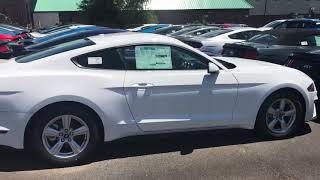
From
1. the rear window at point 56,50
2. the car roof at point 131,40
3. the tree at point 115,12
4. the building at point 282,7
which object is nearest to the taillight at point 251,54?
the car roof at point 131,40

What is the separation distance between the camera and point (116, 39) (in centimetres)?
566

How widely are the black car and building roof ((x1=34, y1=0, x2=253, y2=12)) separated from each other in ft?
133

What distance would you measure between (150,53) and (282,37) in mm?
5324

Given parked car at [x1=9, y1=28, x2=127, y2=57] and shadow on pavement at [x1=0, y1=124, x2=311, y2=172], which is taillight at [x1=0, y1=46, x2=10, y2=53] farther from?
shadow on pavement at [x1=0, y1=124, x2=311, y2=172]

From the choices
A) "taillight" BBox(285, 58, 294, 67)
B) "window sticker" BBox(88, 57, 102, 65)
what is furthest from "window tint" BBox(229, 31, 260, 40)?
"window sticker" BBox(88, 57, 102, 65)

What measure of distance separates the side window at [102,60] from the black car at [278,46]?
4579mm

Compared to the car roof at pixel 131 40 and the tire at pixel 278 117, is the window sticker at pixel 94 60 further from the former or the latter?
the tire at pixel 278 117

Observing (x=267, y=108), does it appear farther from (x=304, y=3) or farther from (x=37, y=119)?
(x=304, y=3)

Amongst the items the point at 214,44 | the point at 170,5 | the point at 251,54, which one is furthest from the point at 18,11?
the point at 251,54

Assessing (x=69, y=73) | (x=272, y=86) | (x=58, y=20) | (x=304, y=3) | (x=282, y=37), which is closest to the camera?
(x=69, y=73)

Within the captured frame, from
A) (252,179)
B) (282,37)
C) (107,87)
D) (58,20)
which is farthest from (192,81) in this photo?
(58,20)

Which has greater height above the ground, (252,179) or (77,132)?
(77,132)

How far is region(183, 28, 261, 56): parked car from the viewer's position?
496 inches

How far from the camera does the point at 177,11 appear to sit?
54188 millimetres
